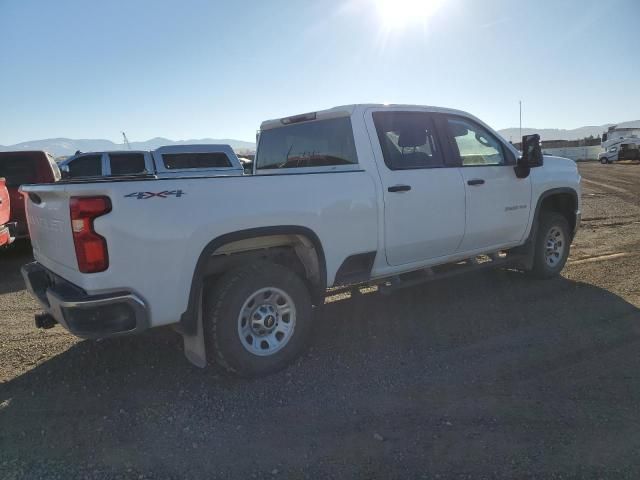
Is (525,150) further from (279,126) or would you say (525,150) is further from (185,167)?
(185,167)

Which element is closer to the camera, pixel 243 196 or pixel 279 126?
pixel 243 196

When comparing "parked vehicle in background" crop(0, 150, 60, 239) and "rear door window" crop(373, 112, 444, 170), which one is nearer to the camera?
"rear door window" crop(373, 112, 444, 170)

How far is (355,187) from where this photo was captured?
3848 millimetres

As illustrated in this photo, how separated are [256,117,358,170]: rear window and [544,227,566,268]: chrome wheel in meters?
3.14

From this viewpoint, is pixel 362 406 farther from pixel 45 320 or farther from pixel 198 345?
pixel 45 320

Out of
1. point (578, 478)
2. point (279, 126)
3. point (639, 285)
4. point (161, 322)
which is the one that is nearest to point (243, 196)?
point (161, 322)

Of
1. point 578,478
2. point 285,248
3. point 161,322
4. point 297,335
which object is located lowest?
point 578,478

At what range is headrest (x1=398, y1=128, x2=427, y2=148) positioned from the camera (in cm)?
443

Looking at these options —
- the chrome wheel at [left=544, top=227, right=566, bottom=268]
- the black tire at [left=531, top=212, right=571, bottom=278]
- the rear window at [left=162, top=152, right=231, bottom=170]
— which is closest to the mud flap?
the black tire at [left=531, top=212, right=571, bottom=278]

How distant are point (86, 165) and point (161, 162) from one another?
5.30 feet

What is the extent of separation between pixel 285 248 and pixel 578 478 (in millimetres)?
2402

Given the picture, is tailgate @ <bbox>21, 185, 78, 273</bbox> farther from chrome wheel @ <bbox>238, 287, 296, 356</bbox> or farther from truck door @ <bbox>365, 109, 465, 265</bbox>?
truck door @ <bbox>365, 109, 465, 265</bbox>

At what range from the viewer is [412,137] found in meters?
4.51

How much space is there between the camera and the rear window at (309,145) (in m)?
4.25
